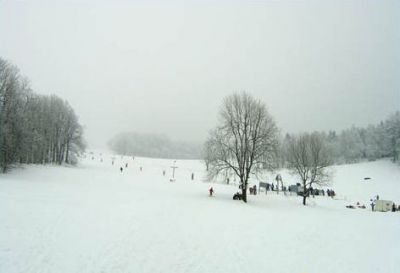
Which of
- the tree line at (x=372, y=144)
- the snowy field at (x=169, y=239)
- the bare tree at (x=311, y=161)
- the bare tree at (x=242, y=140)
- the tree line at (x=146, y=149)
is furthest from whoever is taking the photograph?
the tree line at (x=146, y=149)

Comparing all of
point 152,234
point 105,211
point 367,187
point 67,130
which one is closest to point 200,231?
point 152,234

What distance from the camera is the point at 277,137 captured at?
105ft

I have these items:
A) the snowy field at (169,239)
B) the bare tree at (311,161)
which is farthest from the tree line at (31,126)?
the bare tree at (311,161)

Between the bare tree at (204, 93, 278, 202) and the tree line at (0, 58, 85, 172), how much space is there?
24077 millimetres

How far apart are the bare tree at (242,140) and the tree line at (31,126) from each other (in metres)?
24.1

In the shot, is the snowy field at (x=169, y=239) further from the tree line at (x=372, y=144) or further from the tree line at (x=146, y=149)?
the tree line at (x=146, y=149)

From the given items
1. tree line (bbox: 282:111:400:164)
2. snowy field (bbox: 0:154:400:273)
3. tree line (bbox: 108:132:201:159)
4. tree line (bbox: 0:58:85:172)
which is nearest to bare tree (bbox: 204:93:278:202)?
snowy field (bbox: 0:154:400:273)

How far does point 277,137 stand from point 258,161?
159 inches

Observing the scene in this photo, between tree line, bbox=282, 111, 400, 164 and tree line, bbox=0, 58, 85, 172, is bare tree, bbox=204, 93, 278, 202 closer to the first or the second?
tree line, bbox=0, 58, 85, 172

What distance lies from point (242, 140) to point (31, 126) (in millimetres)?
31543

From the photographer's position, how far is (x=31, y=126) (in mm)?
38156

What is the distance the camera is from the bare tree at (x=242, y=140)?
31062 millimetres

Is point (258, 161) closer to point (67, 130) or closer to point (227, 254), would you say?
point (227, 254)

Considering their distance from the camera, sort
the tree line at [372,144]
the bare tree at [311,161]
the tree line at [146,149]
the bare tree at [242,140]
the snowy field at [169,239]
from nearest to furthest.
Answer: the snowy field at [169,239] → the bare tree at [242,140] → the bare tree at [311,161] → the tree line at [372,144] → the tree line at [146,149]
